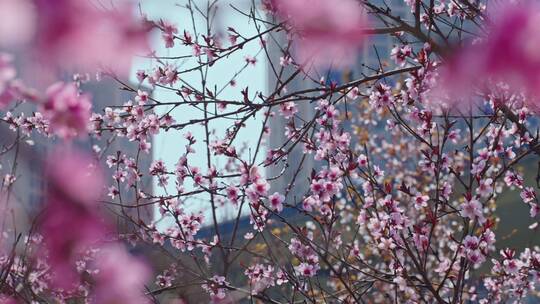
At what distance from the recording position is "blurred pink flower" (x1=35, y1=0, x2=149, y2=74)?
0.98 metres

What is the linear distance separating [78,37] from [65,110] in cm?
17

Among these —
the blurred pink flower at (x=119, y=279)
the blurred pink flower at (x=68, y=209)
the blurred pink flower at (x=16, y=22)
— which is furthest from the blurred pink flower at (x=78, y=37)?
the blurred pink flower at (x=119, y=279)

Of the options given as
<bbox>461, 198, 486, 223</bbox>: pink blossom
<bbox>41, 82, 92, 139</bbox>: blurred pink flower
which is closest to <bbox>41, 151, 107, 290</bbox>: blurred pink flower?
<bbox>41, 82, 92, 139</bbox>: blurred pink flower

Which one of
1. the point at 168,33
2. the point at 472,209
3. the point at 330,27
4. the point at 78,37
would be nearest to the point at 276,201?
the point at 472,209

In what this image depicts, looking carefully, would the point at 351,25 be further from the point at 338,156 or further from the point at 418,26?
the point at 338,156

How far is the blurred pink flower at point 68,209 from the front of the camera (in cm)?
100

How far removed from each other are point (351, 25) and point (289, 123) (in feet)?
11.9

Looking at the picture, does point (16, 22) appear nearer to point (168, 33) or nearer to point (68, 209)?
point (68, 209)

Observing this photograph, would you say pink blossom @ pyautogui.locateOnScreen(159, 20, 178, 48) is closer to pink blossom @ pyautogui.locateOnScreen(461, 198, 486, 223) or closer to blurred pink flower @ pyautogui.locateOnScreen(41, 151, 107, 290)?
pink blossom @ pyautogui.locateOnScreen(461, 198, 486, 223)

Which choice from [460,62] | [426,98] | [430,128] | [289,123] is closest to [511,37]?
[460,62]

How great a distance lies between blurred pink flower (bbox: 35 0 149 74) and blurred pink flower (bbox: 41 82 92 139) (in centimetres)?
8

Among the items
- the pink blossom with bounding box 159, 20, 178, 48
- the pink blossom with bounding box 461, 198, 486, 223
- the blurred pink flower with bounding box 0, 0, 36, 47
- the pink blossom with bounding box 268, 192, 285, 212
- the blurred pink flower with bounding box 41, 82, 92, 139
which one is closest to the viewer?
the blurred pink flower with bounding box 0, 0, 36, 47

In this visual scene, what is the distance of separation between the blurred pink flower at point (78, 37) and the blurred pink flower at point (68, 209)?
0.48 feet

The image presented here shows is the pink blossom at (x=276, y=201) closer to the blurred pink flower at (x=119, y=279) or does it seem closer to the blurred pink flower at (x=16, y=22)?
the blurred pink flower at (x=119, y=279)
